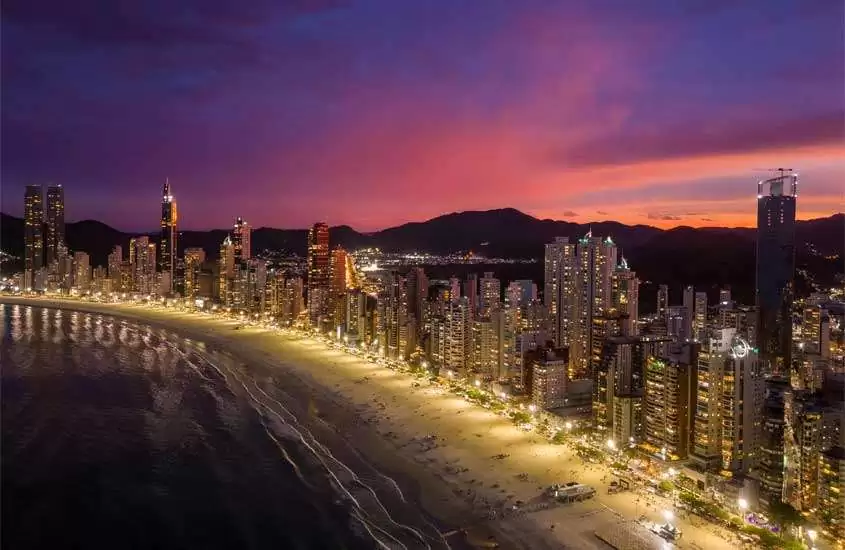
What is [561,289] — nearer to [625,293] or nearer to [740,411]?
[625,293]

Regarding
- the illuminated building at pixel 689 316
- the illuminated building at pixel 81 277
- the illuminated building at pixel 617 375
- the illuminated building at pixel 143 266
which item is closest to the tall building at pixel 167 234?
the illuminated building at pixel 143 266

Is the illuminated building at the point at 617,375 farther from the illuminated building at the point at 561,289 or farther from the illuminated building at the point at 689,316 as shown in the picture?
the illuminated building at the point at 561,289

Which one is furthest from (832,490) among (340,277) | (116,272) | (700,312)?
Answer: (116,272)

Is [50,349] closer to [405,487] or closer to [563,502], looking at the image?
[405,487]

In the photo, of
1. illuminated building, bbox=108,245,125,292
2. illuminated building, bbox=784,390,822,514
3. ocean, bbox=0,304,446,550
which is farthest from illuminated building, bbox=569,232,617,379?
illuminated building, bbox=108,245,125,292

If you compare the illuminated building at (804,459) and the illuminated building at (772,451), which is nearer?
the illuminated building at (804,459)

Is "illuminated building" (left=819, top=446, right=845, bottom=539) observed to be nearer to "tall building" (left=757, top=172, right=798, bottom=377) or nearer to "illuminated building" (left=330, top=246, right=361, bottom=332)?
"tall building" (left=757, top=172, right=798, bottom=377)
